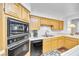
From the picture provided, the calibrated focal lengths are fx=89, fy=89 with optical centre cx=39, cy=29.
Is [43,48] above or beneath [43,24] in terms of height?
beneath

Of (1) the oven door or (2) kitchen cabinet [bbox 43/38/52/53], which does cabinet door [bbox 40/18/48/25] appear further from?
(1) the oven door

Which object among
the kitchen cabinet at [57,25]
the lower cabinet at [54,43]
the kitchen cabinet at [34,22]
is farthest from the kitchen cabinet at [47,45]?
the kitchen cabinet at [34,22]

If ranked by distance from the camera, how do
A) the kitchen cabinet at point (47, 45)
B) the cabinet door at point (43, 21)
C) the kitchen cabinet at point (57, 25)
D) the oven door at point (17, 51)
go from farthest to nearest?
the kitchen cabinet at point (47, 45)
the cabinet door at point (43, 21)
the kitchen cabinet at point (57, 25)
the oven door at point (17, 51)

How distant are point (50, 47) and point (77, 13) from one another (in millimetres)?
833

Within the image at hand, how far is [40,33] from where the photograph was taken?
1.67m

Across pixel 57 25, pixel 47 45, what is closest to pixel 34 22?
pixel 57 25

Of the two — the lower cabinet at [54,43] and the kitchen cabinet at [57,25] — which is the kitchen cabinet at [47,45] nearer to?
the lower cabinet at [54,43]

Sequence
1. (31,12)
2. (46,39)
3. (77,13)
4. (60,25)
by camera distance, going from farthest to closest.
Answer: (46,39)
(60,25)
(31,12)
(77,13)

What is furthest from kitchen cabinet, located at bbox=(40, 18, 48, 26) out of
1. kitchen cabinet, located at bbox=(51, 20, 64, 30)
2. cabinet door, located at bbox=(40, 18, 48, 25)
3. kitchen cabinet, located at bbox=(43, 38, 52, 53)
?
kitchen cabinet, located at bbox=(43, 38, 52, 53)

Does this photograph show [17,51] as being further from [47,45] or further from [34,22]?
[47,45]

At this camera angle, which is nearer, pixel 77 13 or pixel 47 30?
pixel 77 13

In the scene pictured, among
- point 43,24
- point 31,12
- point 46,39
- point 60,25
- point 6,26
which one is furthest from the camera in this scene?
point 46,39

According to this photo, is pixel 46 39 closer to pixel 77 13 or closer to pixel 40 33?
pixel 40 33

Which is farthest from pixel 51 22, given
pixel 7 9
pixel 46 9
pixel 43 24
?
pixel 7 9
